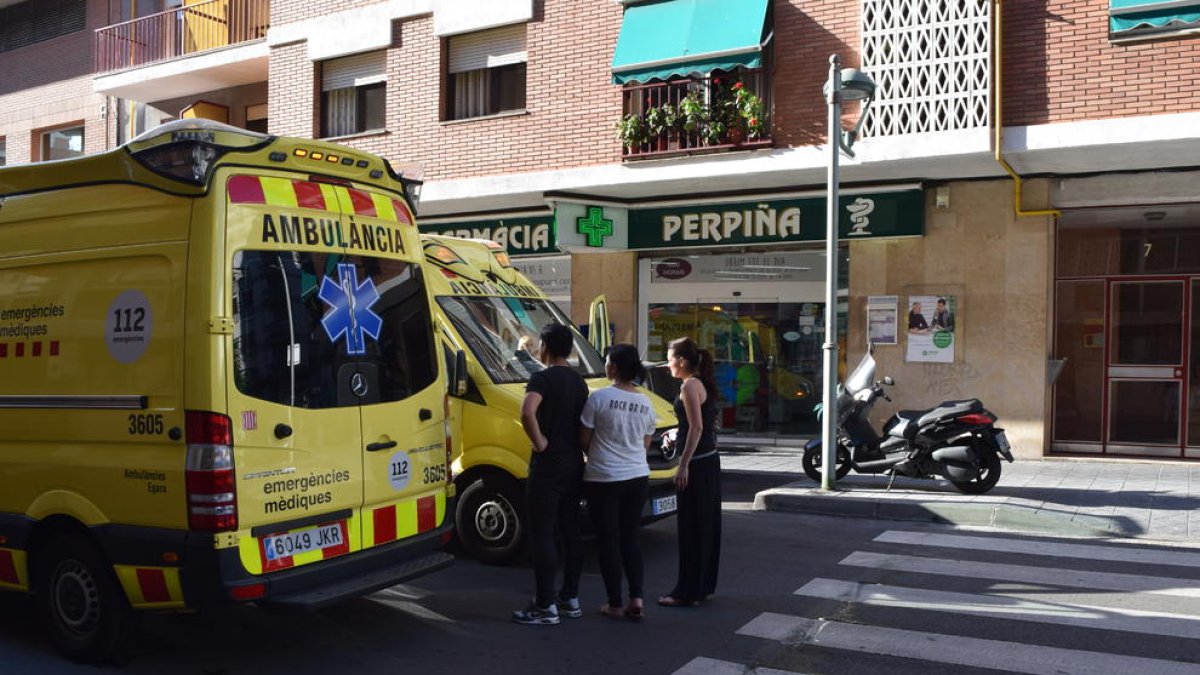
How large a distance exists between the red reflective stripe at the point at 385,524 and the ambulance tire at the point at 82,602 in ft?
4.09

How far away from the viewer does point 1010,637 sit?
228 inches

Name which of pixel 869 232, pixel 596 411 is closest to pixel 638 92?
pixel 869 232

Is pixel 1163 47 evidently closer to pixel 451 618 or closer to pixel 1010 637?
pixel 1010 637

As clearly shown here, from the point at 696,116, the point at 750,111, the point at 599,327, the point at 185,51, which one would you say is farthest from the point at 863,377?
the point at 185,51

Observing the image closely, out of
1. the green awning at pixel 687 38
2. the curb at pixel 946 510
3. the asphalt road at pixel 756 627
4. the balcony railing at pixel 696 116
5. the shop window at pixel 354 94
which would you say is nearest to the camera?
the asphalt road at pixel 756 627

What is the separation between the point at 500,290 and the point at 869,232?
7147 mm

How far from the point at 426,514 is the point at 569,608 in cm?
100

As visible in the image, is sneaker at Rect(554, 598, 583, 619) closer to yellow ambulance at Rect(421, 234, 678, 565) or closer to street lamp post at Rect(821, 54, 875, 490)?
yellow ambulance at Rect(421, 234, 678, 565)

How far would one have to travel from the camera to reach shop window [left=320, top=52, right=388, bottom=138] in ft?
58.2

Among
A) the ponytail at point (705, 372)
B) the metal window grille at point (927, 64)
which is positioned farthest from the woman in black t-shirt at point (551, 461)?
the metal window grille at point (927, 64)

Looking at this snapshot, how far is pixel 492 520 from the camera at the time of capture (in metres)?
7.54

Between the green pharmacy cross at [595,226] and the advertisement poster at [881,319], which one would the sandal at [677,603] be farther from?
the green pharmacy cross at [595,226]

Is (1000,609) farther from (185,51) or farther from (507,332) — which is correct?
(185,51)

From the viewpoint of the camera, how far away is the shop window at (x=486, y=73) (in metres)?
16.5
